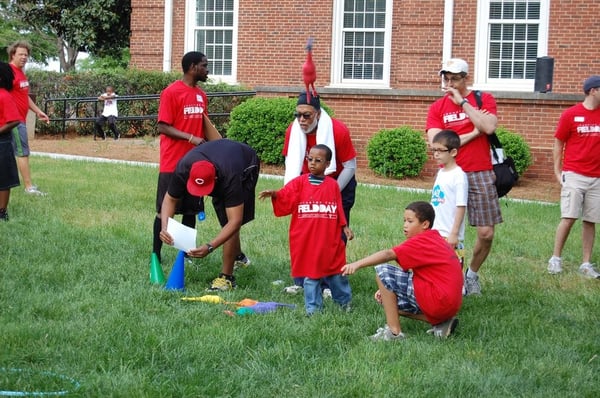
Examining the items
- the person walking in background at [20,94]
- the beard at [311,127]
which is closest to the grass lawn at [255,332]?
the beard at [311,127]

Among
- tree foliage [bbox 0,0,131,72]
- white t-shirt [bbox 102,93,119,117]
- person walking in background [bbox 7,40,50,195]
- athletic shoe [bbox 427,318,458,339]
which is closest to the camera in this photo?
athletic shoe [bbox 427,318,458,339]

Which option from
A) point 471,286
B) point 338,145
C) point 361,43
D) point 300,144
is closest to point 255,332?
point 300,144

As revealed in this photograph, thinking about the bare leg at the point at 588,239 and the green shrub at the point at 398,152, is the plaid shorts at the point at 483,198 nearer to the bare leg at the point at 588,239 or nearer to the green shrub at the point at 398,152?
the bare leg at the point at 588,239

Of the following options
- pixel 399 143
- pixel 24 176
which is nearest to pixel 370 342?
pixel 24 176

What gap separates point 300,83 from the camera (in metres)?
20.5

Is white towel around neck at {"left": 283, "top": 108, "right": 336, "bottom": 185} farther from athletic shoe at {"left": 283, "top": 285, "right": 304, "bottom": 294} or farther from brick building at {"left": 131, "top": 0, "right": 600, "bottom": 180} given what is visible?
brick building at {"left": 131, "top": 0, "right": 600, "bottom": 180}

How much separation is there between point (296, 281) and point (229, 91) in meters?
13.3

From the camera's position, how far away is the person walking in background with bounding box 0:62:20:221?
10180 mm

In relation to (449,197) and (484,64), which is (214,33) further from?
(449,197)

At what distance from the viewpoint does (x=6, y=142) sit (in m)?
10.4

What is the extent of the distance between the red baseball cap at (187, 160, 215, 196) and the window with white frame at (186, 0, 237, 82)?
14.9 meters

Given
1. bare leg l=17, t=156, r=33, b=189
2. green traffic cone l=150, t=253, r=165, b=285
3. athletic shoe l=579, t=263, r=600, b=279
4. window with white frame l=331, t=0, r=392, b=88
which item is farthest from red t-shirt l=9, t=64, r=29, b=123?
window with white frame l=331, t=0, r=392, b=88

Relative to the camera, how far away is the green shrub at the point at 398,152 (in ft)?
50.0

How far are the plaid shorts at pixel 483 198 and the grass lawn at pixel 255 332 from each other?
2.17ft
